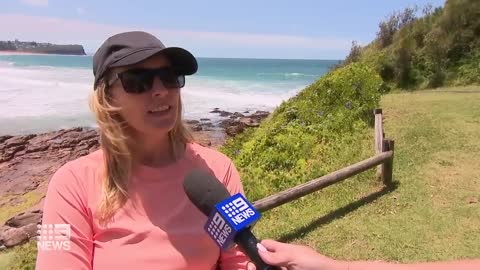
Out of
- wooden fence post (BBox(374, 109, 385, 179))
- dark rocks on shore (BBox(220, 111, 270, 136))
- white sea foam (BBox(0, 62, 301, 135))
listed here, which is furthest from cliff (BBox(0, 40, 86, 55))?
wooden fence post (BBox(374, 109, 385, 179))

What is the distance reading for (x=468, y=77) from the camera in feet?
56.0

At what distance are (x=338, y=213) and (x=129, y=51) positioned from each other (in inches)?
180

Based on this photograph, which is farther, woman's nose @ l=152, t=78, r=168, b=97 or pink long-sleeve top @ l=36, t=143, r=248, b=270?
woman's nose @ l=152, t=78, r=168, b=97

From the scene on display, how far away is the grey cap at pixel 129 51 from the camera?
5.70 ft

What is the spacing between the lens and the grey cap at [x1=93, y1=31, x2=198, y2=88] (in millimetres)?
1736

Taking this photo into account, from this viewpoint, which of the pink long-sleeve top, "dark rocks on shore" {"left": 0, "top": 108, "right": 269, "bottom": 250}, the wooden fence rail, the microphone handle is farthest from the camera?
"dark rocks on shore" {"left": 0, "top": 108, "right": 269, "bottom": 250}

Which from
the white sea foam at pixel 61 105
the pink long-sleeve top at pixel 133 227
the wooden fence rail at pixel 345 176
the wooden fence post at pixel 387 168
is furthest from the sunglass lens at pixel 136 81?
the white sea foam at pixel 61 105

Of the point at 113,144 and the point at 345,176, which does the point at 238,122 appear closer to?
the point at 345,176

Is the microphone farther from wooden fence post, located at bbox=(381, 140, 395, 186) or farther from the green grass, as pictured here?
wooden fence post, located at bbox=(381, 140, 395, 186)

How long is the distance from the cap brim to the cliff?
157 m

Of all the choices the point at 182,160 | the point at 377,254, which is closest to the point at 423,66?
the point at 377,254

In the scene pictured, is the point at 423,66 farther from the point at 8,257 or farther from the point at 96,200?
the point at 96,200

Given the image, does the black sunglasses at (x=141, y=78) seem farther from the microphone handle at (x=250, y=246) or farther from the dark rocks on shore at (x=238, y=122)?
the dark rocks on shore at (x=238, y=122)

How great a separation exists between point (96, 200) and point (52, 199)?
15 cm
